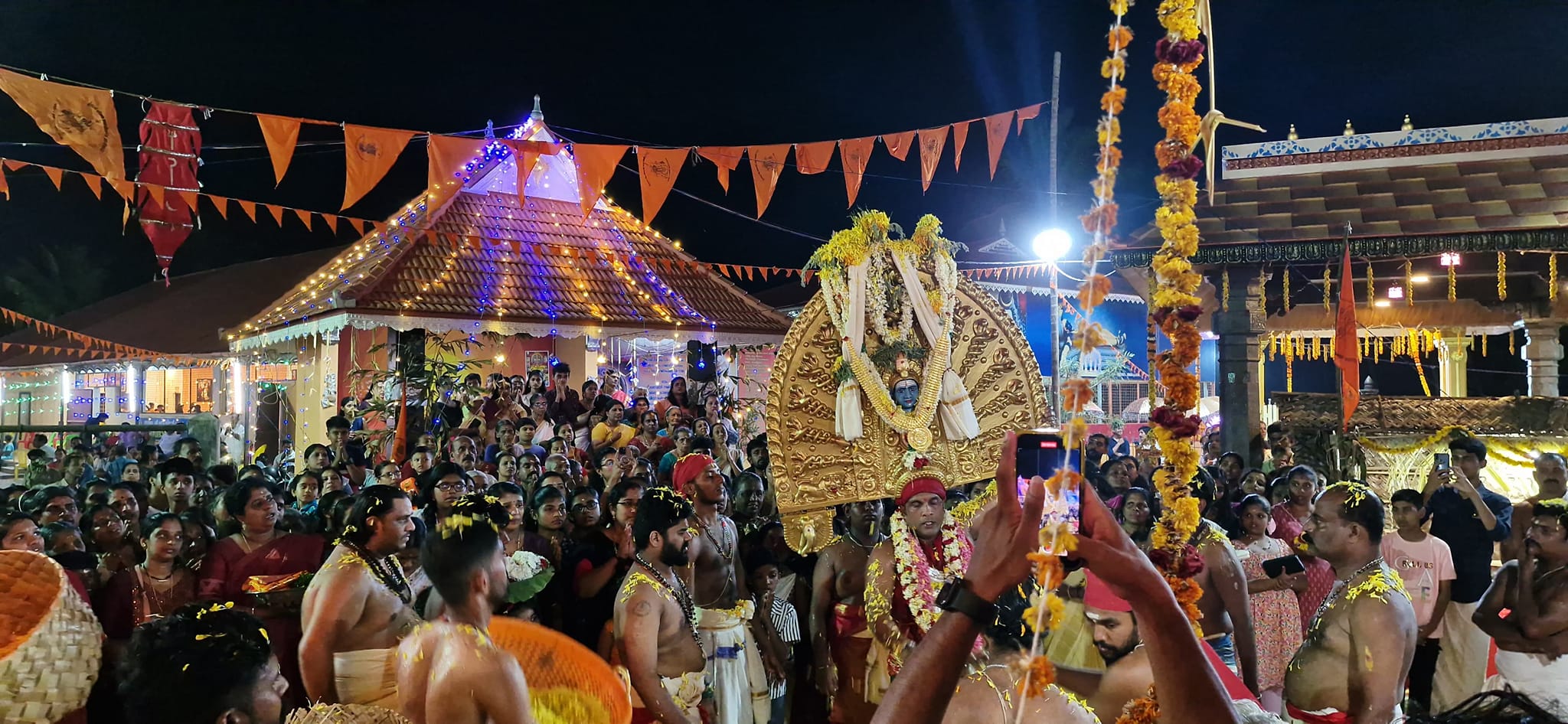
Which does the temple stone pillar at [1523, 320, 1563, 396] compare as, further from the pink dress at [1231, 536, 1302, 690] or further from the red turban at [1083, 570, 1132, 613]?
the red turban at [1083, 570, 1132, 613]

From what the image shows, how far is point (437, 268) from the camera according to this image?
1543 centimetres

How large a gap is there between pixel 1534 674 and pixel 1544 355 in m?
14.4

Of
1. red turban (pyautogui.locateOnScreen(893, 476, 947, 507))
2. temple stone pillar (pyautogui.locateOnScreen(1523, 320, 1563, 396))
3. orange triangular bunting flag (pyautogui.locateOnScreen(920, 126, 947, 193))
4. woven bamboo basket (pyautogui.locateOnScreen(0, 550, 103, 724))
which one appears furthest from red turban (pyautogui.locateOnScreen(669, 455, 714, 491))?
temple stone pillar (pyautogui.locateOnScreen(1523, 320, 1563, 396))

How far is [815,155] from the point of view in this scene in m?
12.4

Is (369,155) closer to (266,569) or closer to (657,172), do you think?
(657,172)

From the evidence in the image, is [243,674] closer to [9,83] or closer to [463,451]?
[463,451]

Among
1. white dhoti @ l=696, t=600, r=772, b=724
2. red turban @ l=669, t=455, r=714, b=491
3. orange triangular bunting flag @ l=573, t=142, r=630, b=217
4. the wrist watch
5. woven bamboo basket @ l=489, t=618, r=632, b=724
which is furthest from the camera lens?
orange triangular bunting flag @ l=573, t=142, r=630, b=217

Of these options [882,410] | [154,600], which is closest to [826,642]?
[882,410]

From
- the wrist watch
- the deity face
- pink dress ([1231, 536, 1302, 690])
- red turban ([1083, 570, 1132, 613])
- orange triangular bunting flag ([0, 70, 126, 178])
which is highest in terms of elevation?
orange triangular bunting flag ([0, 70, 126, 178])

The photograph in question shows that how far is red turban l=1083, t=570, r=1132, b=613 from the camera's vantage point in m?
3.08

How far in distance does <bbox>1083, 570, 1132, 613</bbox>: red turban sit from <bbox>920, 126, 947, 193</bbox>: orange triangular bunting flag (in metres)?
8.97

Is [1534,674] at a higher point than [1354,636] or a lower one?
lower

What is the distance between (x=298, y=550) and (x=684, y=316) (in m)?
11.7

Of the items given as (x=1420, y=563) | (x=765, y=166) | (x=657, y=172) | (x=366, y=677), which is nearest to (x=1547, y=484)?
(x=1420, y=563)
